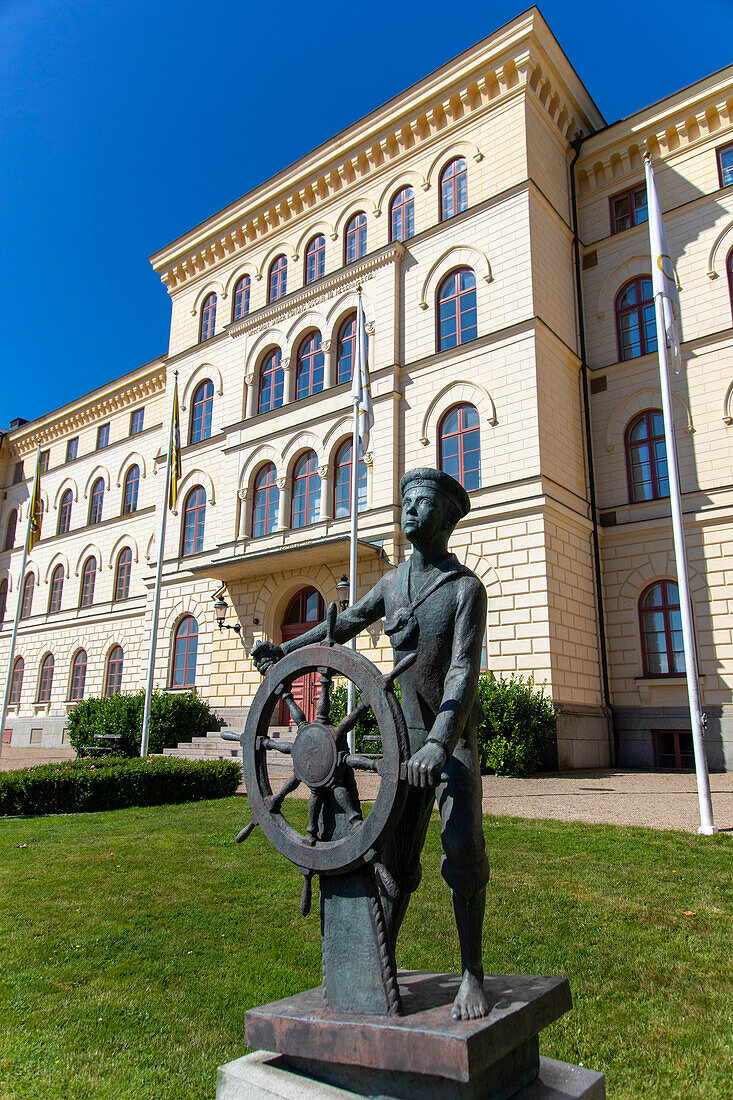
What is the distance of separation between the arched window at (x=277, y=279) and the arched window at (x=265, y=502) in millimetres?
6610

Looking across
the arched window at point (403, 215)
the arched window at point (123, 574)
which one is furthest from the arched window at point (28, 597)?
the arched window at point (403, 215)

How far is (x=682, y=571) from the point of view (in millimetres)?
9773

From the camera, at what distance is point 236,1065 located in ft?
9.63

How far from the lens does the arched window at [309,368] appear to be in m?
23.7

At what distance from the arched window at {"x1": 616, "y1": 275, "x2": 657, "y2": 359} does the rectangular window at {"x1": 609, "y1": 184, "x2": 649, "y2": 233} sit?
1.84m

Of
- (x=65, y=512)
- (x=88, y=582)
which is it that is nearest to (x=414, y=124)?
(x=88, y=582)

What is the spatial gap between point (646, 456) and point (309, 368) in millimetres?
10888

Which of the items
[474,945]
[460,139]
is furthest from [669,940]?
[460,139]

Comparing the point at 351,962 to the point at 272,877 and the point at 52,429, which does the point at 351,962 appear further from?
the point at 52,429

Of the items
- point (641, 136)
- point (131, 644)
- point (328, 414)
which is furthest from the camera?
point (131, 644)

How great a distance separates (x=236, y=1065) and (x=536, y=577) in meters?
15.2

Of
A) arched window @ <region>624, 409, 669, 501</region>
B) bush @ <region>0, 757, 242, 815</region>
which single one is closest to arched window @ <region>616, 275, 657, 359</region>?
arched window @ <region>624, 409, 669, 501</region>

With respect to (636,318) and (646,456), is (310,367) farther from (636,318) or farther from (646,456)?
Answer: (646,456)

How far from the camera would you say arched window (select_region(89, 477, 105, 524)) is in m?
Result: 35.6
